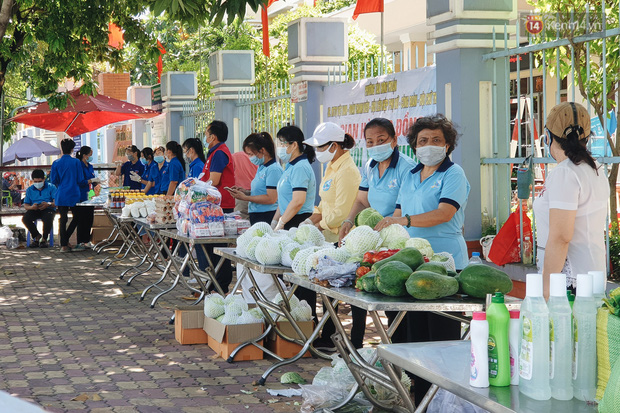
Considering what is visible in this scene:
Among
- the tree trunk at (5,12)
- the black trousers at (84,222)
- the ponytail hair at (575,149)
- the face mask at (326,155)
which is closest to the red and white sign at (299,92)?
the tree trunk at (5,12)

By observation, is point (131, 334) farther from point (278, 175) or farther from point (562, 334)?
point (562, 334)

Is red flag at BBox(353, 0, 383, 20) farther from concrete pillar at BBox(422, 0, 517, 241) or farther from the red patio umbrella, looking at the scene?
the red patio umbrella

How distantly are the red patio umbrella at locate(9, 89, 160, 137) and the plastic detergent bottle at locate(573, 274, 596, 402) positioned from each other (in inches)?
515

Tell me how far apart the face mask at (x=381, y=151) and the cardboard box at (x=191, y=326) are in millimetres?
2233

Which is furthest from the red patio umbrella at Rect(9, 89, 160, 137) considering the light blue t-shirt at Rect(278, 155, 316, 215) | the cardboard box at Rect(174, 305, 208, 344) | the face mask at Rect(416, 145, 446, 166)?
the face mask at Rect(416, 145, 446, 166)

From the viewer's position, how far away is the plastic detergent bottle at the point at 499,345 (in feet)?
7.90

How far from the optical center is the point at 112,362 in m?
6.17

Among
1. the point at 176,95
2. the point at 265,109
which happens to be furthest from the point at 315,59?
the point at 176,95

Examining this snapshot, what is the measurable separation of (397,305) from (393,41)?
1759cm

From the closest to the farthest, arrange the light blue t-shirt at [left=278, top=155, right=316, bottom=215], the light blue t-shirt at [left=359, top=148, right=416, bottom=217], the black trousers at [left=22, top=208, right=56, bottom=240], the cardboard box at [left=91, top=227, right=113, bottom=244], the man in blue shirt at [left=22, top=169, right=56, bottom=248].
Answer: the light blue t-shirt at [left=359, top=148, right=416, bottom=217], the light blue t-shirt at [left=278, top=155, right=316, bottom=215], the man in blue shirt at [left=22, top=169, right=56, bottom=248], the black trousers at [left=22, top=208, right=56, bottom=240], the cardboard box at [left=91, top=227, right=113, bottom=244]

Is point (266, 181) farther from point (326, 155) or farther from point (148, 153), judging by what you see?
point (148, 153)

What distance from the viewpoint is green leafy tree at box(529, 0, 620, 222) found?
19.3 feet

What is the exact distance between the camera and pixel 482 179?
7168 mm

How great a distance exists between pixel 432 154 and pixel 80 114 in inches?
580
